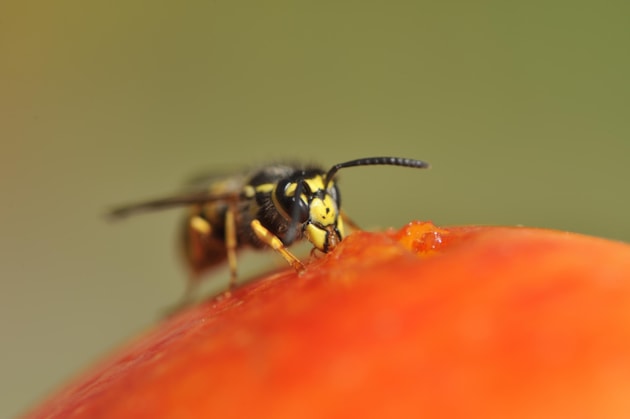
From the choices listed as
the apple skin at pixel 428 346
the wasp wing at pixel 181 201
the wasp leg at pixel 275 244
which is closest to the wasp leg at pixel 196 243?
the wasp wing at pixel 181 201

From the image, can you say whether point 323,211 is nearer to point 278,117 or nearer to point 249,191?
point 249,191

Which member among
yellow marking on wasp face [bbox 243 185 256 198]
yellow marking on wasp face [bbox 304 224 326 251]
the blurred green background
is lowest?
the blurred green background

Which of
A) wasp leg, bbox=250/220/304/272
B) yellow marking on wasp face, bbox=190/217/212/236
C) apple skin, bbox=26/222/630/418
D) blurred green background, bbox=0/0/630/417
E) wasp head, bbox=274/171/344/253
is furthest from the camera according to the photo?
blurred green background, bbox=0/0/630/417

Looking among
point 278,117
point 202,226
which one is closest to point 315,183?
point 202,226

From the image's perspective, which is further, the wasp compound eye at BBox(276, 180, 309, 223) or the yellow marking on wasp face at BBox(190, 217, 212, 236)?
the yellow marking on wasp face at BBox(190, 217, 212, 236)

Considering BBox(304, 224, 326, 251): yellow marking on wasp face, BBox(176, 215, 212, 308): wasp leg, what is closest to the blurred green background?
BBox(176, 215, 212, 308): wasp leg

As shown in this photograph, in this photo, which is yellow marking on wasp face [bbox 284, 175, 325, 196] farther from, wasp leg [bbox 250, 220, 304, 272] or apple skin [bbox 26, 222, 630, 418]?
apple skin [bbox 26, 222, 630, 418]
